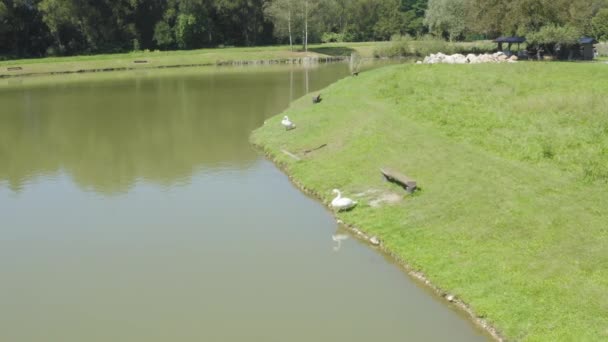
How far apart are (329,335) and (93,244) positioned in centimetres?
845

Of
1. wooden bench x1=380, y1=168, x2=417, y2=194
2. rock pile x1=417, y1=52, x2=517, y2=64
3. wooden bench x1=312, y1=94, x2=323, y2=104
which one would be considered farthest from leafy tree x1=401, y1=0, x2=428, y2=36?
wooden bench x1=380, y1=168, x2=417, y2=194

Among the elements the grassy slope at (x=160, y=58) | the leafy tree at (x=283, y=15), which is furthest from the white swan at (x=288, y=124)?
the leafy tree at (x=283, y=15)

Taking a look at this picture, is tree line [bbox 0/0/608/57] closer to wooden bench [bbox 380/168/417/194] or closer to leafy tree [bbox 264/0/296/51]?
leafy tree [bbox 264/0/296/51]

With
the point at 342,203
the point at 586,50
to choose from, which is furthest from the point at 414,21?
the point at 342,203

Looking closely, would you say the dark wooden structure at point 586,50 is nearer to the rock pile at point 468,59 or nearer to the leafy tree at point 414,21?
the rock pile at point 468,59

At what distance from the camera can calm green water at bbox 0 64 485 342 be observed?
12.0 m

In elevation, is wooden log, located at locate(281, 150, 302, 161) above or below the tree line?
below

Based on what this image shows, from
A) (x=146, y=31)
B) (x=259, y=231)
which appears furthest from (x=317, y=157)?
(x=146, y=31)

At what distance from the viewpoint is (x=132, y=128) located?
33.6 m

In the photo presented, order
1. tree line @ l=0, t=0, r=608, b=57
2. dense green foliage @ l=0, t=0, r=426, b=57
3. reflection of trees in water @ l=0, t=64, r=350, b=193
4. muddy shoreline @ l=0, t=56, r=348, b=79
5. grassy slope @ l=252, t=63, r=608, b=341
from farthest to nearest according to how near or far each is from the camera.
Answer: dense green foliage @ l=0, t=0, r=426, b=57
tree line @ l=0, t=0, r=608, b=57
muddy shoreline @ l=0, t=56, r=348, b=79
reflection of trees in water @ l=0, t=64, r=350, b=193
grassy slope @ l=252, t=63, r=608, b=341

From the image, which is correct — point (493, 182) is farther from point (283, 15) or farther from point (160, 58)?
point (283, 15)

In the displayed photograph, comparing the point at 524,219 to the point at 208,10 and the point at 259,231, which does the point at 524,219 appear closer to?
the point at 259,231

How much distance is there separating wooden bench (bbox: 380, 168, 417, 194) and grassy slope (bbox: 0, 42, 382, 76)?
63207 millimetres

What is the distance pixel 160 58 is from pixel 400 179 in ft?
222
